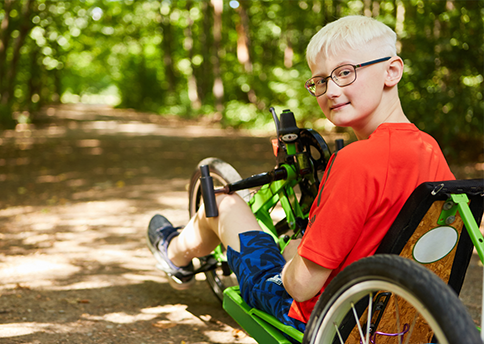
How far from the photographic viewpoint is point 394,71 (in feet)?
5.18

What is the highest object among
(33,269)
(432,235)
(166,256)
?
(432,235)

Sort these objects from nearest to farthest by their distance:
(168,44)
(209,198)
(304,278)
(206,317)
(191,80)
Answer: (304,278) < (209,198) < (206,317) < (191,80) < (168,44)

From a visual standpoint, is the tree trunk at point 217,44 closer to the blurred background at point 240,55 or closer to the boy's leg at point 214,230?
the blurred background at point 240,55

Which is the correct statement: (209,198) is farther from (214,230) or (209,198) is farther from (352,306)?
(352,306)

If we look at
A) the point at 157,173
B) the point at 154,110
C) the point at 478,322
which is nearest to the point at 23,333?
the point at 478,322

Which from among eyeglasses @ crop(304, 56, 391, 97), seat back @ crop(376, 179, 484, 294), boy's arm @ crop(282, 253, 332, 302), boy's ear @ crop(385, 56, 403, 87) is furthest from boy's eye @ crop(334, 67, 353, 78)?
boy's arm @ crop(282, 253, 332, 302)

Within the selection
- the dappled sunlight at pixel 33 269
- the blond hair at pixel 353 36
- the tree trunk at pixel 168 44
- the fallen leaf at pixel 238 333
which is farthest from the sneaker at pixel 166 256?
the tree trunk at pixel 168 44

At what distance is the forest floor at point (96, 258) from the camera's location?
8.89 feet

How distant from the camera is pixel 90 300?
10.1 ft

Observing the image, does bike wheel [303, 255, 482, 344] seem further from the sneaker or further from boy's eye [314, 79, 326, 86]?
the sneaker

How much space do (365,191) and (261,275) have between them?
2.36ft

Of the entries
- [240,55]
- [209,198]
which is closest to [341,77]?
[209,198]

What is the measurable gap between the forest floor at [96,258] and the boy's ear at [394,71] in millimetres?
1684

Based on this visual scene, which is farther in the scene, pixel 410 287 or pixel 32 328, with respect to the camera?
pixel 32 328
